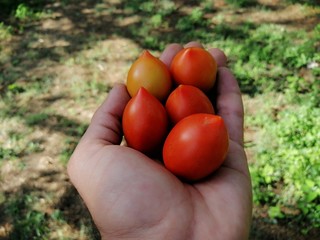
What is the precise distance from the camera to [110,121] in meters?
2.25

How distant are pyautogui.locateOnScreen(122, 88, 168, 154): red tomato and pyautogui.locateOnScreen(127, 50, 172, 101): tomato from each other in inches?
8.5

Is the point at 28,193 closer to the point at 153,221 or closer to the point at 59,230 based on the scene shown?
the point at 59,230

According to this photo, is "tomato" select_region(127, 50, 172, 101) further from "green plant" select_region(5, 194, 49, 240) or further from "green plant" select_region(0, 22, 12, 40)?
"green plant" select_region(0, 22, 12, 40)

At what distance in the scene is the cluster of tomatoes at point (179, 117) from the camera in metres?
1.91

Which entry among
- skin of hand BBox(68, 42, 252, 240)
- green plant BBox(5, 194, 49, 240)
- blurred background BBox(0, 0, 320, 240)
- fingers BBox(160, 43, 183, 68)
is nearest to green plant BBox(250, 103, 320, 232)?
blurred background BBox(0, 0, 320, 240)

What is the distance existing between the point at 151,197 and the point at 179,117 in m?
0.48

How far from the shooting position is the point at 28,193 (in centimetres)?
343

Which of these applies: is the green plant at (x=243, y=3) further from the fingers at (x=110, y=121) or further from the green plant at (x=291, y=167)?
the fingers at (x=110, y=121)

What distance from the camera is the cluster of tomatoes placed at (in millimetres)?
1910

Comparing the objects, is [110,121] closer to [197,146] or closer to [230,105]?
[197,146]

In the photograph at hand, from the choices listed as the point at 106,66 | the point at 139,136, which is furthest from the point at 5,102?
the point at 139,136

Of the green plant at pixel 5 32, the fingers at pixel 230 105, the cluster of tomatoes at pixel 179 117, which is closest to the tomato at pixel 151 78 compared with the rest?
the cluster of tomatoes at pixel 179 117

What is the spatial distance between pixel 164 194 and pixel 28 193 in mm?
1916

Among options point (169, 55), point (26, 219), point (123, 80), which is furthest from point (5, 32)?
point (169, 55)
